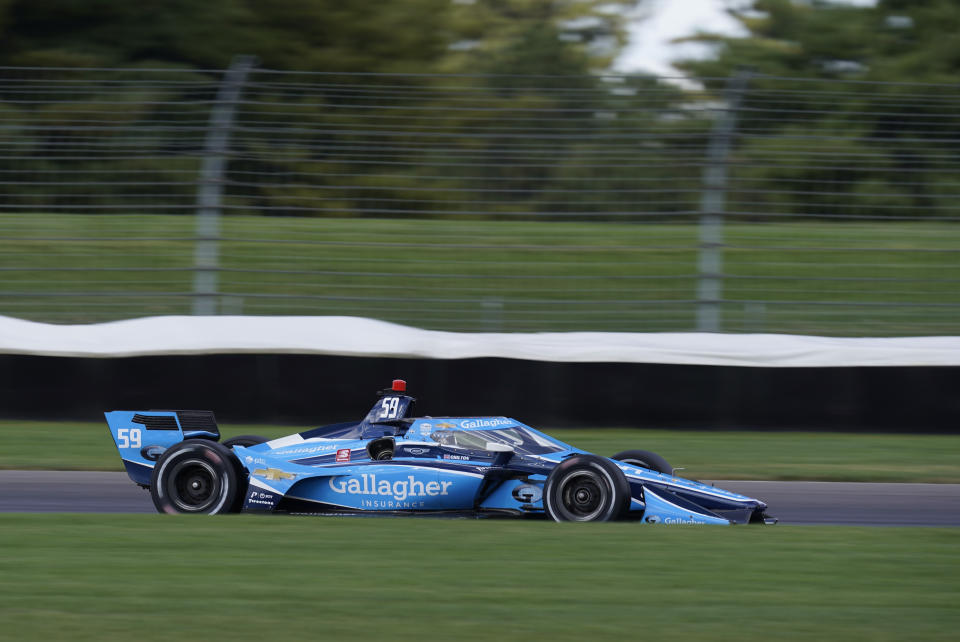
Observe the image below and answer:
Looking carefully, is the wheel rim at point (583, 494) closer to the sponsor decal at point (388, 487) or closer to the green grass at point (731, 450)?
the sponsor decal at point (388, 487)

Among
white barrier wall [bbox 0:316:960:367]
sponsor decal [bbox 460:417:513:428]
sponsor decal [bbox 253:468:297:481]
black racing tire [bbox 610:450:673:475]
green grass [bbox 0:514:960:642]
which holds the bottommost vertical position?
green grass [bbox 0:514:960:642]

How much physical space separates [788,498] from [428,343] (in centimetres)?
426

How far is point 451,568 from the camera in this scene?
5.72 m

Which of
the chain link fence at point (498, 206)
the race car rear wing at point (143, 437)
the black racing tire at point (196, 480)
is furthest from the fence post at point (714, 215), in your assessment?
the black racing tire at point (196, 480)

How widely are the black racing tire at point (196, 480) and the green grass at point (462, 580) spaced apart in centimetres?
41

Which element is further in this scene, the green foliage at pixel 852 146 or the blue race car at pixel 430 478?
the green foliage at pixel 852 146

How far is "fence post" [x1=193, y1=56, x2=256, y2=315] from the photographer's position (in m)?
12.9

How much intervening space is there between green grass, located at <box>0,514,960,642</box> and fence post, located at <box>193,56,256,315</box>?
5.82 meters

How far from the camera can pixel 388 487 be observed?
24.5ft

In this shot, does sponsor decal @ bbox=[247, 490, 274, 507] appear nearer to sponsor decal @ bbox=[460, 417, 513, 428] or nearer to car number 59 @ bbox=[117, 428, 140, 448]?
car number 59 @ bbox=[117, 428, 140, 448]

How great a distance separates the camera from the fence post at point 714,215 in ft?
41.4

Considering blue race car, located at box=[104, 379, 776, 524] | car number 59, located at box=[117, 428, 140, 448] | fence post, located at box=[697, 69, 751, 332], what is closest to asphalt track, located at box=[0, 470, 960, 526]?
car number 59, located at box=[117, 428, 140, 448]

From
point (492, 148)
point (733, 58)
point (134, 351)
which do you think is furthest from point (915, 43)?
point (134, 351)

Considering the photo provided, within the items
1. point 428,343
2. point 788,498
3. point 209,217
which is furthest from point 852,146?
point 209,217
